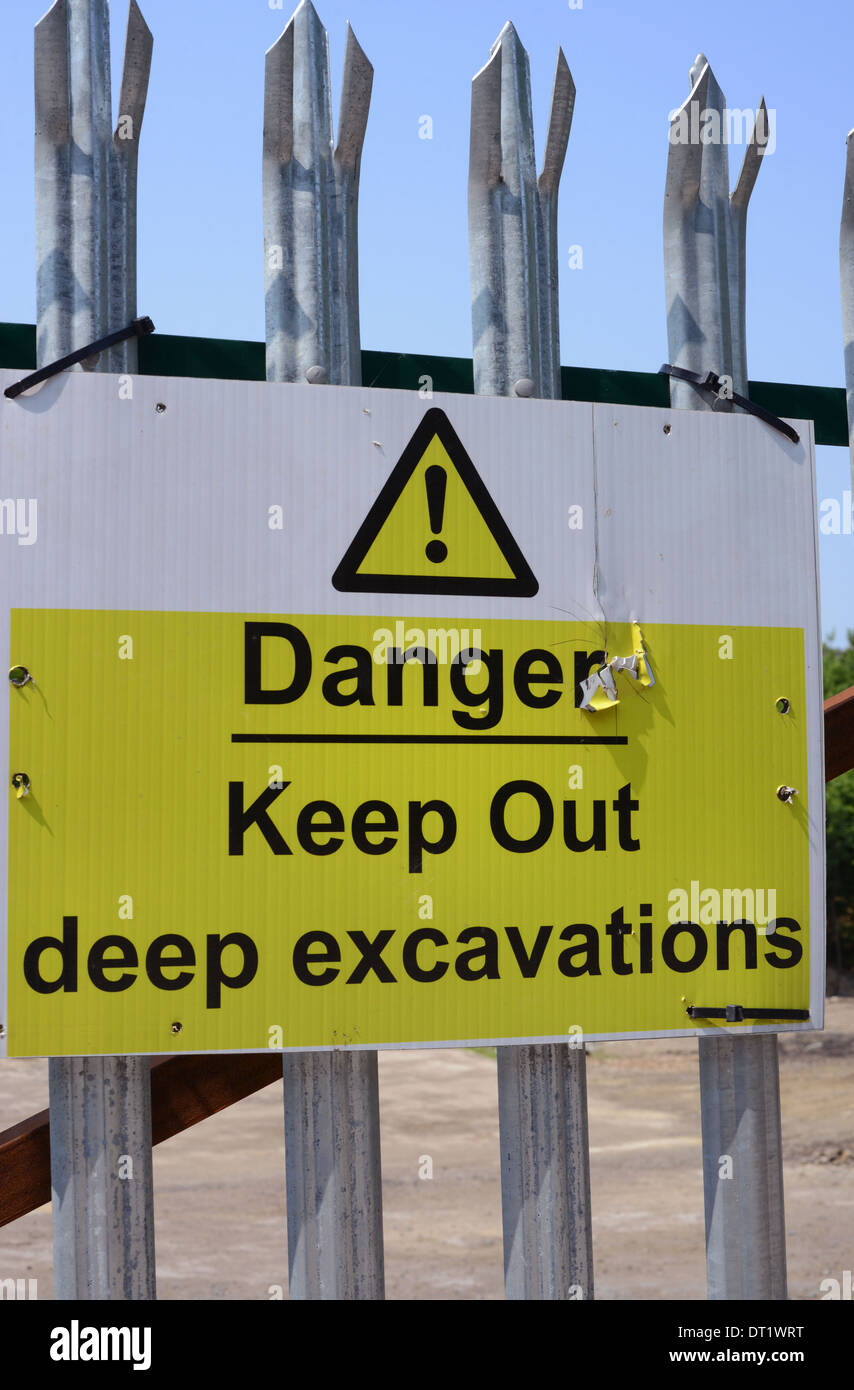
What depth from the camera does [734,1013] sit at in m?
2.61

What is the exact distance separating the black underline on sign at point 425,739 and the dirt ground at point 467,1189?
1.07 meters

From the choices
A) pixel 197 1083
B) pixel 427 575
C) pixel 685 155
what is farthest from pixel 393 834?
pixel 685 155

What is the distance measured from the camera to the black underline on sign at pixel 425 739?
241 centimetres

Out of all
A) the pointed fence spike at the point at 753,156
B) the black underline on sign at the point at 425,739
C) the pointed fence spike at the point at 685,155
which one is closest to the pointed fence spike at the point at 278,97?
the pointed fence spike at the point at 685,155

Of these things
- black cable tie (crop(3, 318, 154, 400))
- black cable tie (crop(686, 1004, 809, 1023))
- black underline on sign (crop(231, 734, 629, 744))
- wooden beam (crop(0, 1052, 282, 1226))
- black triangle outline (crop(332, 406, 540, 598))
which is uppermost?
black cable tie (crop(3, 318, 154, 400))

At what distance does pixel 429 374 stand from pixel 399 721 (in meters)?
0.72

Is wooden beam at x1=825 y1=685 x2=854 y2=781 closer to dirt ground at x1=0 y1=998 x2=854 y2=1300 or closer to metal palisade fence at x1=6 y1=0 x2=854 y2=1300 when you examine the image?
metal palisade fence at x1=6 y1=0 x2=854 y2=1300

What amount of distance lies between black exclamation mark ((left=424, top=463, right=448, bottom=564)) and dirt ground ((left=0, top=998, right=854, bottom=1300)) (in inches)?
55.5

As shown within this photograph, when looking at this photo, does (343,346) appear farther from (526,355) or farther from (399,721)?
(399,721)

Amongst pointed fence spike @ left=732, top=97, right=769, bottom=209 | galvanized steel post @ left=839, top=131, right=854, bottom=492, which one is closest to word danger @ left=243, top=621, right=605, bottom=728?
galvanized steel post @ left=839, top=131, right=854, bottom=492

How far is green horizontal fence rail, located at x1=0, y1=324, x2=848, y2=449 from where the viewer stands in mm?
2465
